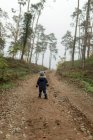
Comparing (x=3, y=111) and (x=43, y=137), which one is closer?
(x=43, y=137)

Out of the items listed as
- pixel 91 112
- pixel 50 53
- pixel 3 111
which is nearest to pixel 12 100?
pixel 3 111

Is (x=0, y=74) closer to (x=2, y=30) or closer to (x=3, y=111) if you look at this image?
(x=3, y=111)

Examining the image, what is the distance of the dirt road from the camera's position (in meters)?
10.3

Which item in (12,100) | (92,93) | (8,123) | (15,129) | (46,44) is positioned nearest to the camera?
(15,129)

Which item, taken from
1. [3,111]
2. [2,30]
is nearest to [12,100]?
[3,111]

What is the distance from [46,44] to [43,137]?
3513 inches

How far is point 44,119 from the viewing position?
12.5 m

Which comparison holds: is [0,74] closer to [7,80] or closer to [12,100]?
[7,80]

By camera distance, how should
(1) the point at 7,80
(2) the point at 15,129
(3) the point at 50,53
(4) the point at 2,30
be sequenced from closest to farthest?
(2) the point at 15,129 → (1) the point at 7,80 → (4) the point at 2,30 → (3) the point at 50,53

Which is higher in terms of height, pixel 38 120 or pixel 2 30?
pixel 2 30

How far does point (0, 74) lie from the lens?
89.5 feet

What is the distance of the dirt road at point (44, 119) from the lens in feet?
33.7

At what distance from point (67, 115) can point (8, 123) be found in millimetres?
2939

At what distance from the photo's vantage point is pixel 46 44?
323ft
